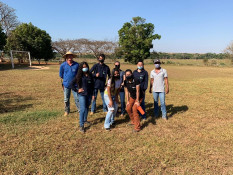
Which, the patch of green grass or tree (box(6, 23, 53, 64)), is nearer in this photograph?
the patch of green grass

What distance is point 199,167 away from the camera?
9.60 ft

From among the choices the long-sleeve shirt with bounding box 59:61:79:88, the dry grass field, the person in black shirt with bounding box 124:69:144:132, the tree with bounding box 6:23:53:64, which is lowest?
the dry grass field

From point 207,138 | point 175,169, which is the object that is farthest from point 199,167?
point 207,138

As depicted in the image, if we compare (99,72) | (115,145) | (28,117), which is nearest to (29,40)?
(28,117)

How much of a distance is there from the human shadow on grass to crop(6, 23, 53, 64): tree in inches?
1047

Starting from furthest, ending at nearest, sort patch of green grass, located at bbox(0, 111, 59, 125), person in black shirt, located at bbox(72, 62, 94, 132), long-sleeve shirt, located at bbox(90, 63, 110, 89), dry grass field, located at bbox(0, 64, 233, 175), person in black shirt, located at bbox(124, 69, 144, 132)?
long-sleeve shirt, located at bbox(90, 63, 110, 89) < patch of green grass, located at bbox(0, 111, 59, 125) < person in black shirt, located at bbox(124, 69, 144, 132) < person in black shirt, located at bbox(72, 62, 94, 132) < dry grass field, located at bbox(0, 64, 233, 175)

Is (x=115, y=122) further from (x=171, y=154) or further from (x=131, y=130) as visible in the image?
(x=171, y=154)

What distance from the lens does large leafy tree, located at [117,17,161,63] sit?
41750 mm

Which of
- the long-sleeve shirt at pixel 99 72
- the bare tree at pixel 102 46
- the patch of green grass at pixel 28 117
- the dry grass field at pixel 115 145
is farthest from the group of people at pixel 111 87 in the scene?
the bare tree at pixel 102 46

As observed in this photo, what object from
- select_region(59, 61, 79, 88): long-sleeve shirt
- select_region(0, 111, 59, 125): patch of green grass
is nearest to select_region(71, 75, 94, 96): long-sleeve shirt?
select_region(59, 61, 79, 88): long-sleeve shirt

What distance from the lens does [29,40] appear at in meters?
30.3

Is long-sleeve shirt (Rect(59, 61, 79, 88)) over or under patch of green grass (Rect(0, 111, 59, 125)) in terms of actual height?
over

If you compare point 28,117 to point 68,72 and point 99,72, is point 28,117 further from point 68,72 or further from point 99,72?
point 99,72

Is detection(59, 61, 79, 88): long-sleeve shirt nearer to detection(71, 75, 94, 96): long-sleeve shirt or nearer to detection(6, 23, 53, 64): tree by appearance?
detection(71, 75, 94, 96): long-sleeve shirt
